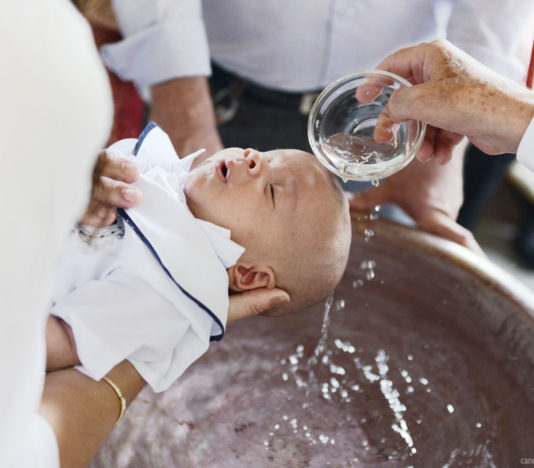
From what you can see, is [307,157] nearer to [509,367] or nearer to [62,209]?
[509,367]

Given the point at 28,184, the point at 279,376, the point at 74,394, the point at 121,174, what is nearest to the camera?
the point at 28,184

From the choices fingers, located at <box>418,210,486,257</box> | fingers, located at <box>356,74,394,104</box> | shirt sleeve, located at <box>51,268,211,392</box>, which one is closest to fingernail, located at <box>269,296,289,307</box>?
shirt sleeve, located at <box>51,268,211,392</box>

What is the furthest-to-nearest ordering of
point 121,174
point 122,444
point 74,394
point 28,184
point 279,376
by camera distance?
point 279,376 → point 122,444 → point 121,174 → point 74,394 → point 28,184

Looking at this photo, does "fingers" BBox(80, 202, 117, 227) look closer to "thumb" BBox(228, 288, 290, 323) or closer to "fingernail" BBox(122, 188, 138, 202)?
"fingernail" BBox(122, 188, 138, 202)

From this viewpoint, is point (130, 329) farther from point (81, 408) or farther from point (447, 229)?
point (447, 229)

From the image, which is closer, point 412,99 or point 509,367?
point 412,99

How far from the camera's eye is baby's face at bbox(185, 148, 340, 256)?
102 cm

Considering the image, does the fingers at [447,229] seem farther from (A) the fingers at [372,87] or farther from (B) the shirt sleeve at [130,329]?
(B) the shirt sleeve at [130,329]

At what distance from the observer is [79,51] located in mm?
382

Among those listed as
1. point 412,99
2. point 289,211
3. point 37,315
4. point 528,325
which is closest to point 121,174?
point 289,211

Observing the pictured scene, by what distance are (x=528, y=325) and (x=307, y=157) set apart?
17.6 inches

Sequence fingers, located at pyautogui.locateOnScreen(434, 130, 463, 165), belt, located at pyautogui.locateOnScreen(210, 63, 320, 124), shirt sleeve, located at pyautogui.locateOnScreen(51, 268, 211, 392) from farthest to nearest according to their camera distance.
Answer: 1. belt, located at pyautogui.locateOnScreen(210, 63, 320, 124)
2. fingers, located at pyautogui.locateOnScreen(434, 130, 463, 165)
3. shirt sleeve, located at pyautogui.locateOnScreen(51, 268, 211, 392)

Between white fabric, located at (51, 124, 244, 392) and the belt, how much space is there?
24.3 inches

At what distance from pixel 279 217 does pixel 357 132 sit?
7.9 inches
